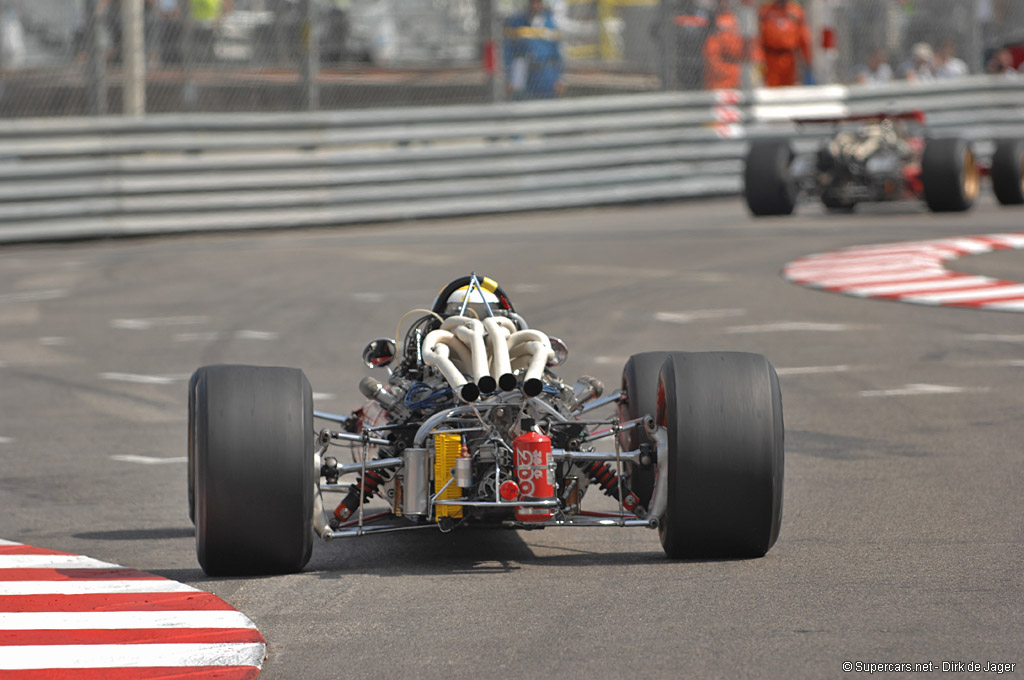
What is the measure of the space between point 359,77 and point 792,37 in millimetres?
6987

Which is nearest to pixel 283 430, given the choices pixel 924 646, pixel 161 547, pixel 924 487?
pixel 161 547

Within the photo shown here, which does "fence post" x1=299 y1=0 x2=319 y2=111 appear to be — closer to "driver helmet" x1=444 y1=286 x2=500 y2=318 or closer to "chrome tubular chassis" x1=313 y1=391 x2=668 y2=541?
"driver helmet" x1=444 y1=286 x2=500 y2=318

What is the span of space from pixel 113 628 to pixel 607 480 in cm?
216

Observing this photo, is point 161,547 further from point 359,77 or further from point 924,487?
point 359,77

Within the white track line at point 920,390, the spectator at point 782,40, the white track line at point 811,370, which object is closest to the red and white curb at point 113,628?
the white track line at point 920,390

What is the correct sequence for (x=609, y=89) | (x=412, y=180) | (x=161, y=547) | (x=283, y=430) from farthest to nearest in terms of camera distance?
(x=609, y=89), (x=412, y=180), (x=161, y=547), (x=283, y=430)

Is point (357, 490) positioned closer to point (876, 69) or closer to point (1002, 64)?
point (876, 69)

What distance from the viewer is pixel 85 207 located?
710 inches

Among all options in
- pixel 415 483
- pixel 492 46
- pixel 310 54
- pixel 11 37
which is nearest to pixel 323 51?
pixel 310 54

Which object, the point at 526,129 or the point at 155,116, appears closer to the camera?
the point at 155,116

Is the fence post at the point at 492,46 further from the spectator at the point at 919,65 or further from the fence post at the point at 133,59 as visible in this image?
the spectator at the point at 919,65

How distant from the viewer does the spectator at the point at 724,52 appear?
22.0 metres

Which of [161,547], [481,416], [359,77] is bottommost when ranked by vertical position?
[161,547]

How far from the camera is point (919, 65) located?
80.0ft
